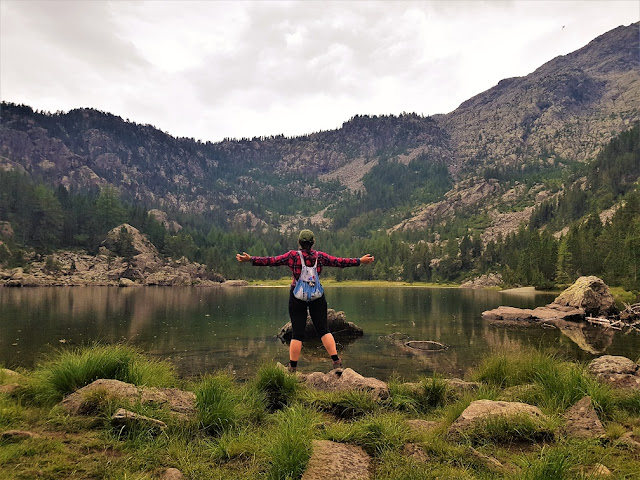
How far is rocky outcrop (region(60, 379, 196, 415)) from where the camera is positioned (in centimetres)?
702

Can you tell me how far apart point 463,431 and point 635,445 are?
2.61m

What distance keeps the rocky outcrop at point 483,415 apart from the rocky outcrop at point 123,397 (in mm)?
4901

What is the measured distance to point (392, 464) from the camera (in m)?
5.55

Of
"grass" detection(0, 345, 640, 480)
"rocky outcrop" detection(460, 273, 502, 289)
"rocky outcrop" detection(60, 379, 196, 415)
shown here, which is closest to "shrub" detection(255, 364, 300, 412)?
"grass" detection(0, 345, 640, 480)

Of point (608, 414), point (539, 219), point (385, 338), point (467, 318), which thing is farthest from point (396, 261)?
point (608, 414)

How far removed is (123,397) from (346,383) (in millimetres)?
5532

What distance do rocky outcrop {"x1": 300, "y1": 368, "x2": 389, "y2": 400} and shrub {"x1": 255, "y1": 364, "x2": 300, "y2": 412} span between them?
1345 millimetres

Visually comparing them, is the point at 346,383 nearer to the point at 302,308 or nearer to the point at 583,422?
the point at 302,308

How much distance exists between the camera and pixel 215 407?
23.9 feet

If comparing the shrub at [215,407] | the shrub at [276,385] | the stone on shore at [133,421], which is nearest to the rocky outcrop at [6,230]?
the shrub at [276,385]

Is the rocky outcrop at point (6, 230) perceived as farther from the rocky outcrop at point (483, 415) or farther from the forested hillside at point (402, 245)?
the rocky outcrop at point (483, 415)

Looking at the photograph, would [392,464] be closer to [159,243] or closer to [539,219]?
[159,243]

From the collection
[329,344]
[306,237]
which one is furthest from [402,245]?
[329,344]

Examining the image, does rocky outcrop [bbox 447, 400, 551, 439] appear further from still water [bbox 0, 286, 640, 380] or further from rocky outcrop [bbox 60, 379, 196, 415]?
still water [bbox 0, 286, 640, 380]
